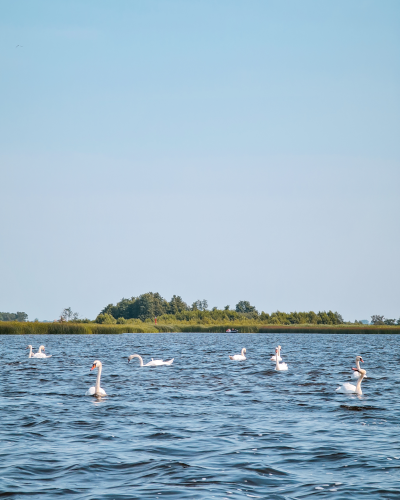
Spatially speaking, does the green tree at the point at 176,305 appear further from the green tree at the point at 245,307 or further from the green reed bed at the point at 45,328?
the green reed bed at the point at 45,328

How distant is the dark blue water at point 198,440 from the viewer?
9195mm

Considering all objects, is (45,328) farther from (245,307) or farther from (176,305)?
(245,307)

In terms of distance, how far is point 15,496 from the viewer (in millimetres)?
8547

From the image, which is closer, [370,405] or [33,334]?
[370,405]

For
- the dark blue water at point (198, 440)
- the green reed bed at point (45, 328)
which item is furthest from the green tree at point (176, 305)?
the dark blue water at point (198, 440)

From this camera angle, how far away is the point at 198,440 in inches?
488

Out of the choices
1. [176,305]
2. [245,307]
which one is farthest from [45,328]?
[245,307]

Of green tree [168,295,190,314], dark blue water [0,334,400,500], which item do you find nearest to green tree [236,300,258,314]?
green tree [168,295,190,314]

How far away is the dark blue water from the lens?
9195mm

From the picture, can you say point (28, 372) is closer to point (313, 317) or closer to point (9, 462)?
point (9, 462)

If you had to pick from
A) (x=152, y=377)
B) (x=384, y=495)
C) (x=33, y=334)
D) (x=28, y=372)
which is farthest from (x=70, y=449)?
(x=33, y=334)

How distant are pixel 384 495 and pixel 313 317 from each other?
4909 inches

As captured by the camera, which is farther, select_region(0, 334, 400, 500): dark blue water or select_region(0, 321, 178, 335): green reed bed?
select_region(0, 321, 178, 335): green reed bed

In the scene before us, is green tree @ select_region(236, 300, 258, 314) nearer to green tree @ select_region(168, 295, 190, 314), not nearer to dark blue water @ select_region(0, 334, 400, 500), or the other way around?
green tree @ select_region(168, 295, 190, 314)
